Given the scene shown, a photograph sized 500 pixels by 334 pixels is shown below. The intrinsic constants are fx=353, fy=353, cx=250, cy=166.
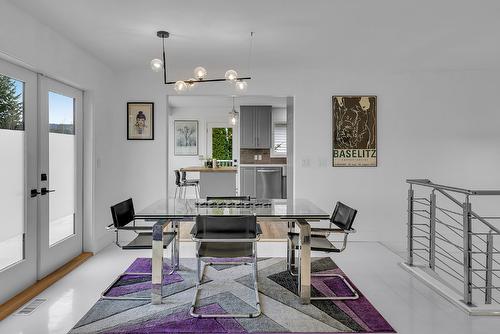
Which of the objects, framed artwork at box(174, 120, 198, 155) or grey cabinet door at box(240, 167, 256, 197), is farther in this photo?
framed artwork at box(174, 120, 198, 155)

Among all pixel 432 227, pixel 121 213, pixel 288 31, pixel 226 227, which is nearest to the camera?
pixel 226 227

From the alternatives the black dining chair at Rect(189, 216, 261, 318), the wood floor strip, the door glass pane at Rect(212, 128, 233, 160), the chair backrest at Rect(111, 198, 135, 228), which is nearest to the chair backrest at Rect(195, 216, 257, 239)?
the black dining chair at Rect(189, 216, 261, 318)

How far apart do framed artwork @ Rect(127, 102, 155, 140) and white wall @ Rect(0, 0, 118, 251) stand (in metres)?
0.20

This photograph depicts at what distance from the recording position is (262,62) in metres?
4.57

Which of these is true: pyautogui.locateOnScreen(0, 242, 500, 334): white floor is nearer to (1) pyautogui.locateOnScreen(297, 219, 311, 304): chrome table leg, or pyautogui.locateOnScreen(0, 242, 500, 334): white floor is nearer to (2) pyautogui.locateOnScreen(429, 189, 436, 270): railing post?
(2) pyautogui.locateOnScreen(429, 189, 436, 270): railing post

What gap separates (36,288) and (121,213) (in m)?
0.99

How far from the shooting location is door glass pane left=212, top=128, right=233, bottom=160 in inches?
377

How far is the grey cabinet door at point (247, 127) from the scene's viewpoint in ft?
27.7

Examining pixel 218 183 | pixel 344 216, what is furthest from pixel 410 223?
pixel 218 183

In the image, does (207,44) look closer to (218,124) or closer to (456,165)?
(456,165)

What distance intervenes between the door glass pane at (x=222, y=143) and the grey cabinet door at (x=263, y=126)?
52.3 inches

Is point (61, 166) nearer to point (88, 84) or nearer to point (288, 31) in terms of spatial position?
point (88, 84)

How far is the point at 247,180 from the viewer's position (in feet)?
27.8

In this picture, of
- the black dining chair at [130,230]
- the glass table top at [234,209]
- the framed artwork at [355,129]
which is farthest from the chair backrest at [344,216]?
the framed artwork at [355,129]
